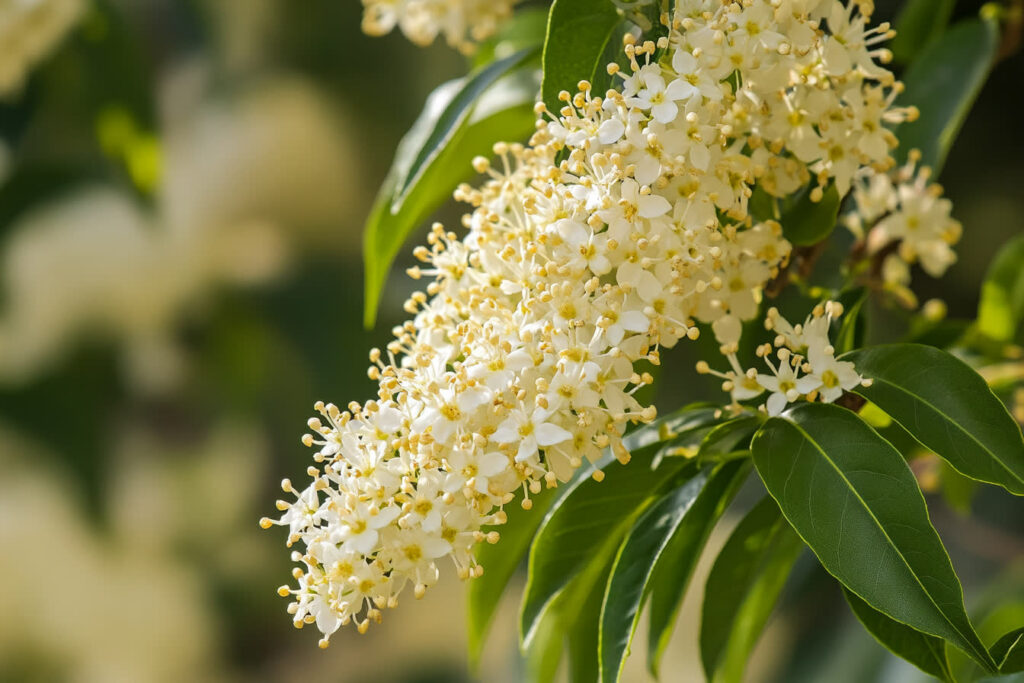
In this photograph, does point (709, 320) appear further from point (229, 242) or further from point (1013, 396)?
point (229, 242)

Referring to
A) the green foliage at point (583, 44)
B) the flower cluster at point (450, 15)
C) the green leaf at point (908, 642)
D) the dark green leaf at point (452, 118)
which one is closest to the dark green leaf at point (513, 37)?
the flower cluster at point (450, 15)

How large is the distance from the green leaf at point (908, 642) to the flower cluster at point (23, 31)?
1.00m

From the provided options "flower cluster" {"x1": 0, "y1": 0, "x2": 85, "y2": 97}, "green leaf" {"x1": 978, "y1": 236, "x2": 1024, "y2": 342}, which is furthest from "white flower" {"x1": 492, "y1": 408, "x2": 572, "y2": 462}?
"flower cluster" {"x1": 0, "y1": 0, "x2": 85, "y2": 97}

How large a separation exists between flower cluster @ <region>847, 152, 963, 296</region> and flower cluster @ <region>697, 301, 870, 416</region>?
193 mm

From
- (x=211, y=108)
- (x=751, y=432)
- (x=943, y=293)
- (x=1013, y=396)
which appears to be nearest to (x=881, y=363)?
(x=751, y=432)

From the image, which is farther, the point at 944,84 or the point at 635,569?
the point at 944,84

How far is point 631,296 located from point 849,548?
0.15 metres

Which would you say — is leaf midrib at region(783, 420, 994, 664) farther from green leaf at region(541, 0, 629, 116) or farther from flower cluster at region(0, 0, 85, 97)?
flower cluster at region(0, 0, 85, 97)

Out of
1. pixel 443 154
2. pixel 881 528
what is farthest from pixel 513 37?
pixel 881 528

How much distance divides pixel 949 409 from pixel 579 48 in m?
0.26

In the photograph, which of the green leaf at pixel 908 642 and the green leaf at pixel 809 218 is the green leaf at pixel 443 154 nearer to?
the green leaf at pixel 809 218

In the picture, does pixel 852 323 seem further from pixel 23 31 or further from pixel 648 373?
pixel 23 31

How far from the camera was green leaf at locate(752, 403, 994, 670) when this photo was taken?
0.40m

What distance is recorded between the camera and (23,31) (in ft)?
3.30
